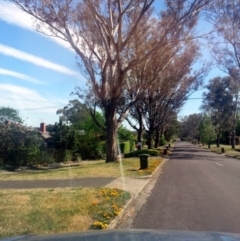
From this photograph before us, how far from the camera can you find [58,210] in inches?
374

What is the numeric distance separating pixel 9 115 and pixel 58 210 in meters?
22.7

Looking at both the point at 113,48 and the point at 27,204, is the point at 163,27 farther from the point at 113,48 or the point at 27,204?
the point at 27,204

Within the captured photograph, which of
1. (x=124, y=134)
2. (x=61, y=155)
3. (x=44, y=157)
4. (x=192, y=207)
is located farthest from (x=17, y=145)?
(x=124, y=134)

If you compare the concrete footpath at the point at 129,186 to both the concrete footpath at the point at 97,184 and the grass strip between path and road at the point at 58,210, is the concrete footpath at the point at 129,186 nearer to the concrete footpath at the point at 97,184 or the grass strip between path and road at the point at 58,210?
the concrete footpath at the point at 97,184

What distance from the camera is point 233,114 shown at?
68.8m

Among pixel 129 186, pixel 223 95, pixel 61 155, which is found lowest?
pixel 129 186

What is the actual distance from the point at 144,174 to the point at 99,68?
12022 millimetres

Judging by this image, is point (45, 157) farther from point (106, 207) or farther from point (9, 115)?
point (106, 207)

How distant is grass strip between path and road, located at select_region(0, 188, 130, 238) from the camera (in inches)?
308

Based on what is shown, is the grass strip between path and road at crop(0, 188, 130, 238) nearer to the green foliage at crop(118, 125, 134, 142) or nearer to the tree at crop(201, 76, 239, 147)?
the green foliage at crop(118, 125, 134, 142)

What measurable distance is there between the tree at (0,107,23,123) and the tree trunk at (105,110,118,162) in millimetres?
7398

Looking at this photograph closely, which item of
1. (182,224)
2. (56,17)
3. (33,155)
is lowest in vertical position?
(182,224)

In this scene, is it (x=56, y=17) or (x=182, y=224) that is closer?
(x=182, y=224)

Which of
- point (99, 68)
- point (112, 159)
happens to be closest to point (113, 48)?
point (99, 68)
